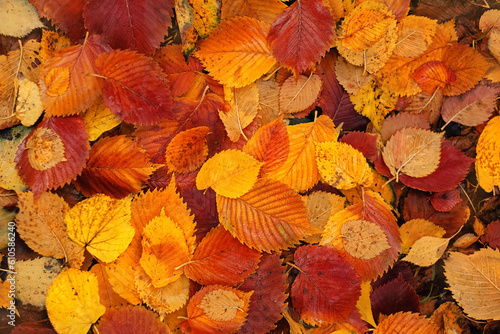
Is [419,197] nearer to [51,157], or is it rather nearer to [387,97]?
[387,97]

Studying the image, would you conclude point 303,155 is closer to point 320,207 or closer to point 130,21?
point 320,207

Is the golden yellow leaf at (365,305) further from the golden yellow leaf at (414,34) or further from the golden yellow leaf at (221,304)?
the golden yellow leaf at (414,34)

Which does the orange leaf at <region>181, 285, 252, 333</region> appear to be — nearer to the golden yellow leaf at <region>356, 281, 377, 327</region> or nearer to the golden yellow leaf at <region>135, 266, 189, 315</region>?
the golden yellow leaf at <region>135, 266, 189, 315</region>

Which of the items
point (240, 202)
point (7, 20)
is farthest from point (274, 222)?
point (7, 20)

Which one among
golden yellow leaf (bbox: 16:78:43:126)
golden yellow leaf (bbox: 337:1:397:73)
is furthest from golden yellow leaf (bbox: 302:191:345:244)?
golden yellow leaf (bbox: 16:78:43:126)

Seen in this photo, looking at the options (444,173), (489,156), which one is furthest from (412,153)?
(489,156)
